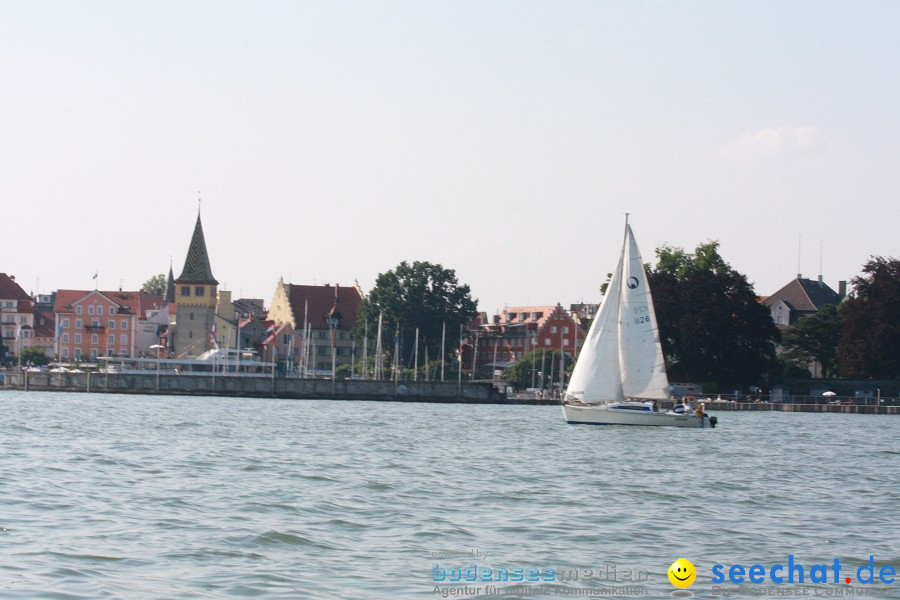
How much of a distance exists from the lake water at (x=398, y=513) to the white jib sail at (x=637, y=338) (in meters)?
13.1

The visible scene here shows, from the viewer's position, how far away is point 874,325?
9900 centimetres

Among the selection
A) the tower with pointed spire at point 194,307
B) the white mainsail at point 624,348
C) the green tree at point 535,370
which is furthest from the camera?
the tower with pointed spire at point 194,307

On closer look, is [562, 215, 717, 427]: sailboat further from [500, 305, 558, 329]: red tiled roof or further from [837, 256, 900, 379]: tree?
[500, 305, 558, 329]: red tiled roof

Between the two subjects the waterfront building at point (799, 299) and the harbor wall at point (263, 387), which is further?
the waterfront building at point (799, 299)

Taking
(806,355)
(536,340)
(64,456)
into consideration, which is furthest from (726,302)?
(64,456)

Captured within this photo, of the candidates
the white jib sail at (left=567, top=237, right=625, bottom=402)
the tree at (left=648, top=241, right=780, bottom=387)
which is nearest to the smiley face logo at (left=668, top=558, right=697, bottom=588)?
the white jib sail at (left=567, top=237, right=625, bottom=402)

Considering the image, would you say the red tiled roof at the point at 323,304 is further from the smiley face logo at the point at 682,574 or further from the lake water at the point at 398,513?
the smiley face logo at the point at 682,574

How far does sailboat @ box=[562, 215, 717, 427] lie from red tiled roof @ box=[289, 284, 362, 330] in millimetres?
103414

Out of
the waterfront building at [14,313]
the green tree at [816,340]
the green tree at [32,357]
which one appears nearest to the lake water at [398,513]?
the green tree at [816,340]

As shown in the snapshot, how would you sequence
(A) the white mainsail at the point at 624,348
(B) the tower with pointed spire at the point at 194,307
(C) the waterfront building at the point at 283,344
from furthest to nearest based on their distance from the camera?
(C) the waterfront building at the point at 283,344 → (B) the tower with pointed spire at the point at 194,307 → (A) the white mainsail at the point at 624,348

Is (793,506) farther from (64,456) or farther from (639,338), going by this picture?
(639,338)

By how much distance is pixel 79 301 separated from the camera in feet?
534

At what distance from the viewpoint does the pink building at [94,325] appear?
162 metres

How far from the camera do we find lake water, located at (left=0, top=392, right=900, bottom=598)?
17500 millimetres
